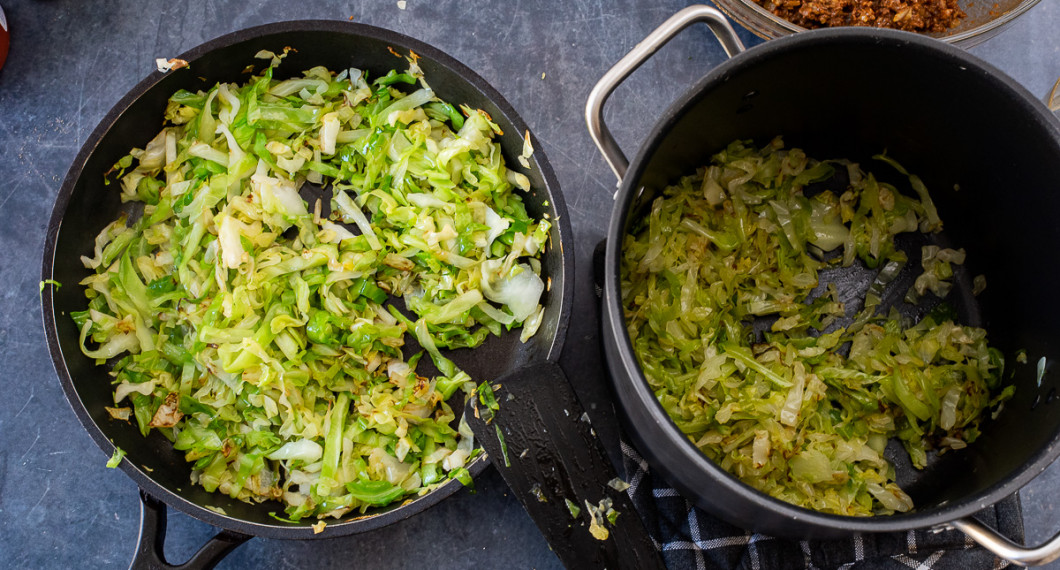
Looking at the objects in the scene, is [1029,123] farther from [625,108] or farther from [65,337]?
[65,337]

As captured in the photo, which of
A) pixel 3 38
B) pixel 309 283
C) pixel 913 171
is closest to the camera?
pixel 309 283

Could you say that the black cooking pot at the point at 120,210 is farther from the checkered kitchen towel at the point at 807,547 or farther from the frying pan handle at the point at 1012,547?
the frying pan handle at the point at 1012,547

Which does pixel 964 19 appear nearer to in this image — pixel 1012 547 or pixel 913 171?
pixel 913 171

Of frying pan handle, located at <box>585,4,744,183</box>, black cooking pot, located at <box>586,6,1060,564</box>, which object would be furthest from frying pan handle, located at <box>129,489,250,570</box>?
frying pan handle, located at <box>585,4,744,183</box>

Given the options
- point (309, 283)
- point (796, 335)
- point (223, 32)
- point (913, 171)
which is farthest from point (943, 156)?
point (223, 32)

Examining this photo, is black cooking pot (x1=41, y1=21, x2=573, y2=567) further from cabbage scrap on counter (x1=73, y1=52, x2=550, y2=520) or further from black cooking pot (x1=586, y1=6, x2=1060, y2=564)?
black cooking pot (x1=586, y1=6, x2=1060, y2=564)

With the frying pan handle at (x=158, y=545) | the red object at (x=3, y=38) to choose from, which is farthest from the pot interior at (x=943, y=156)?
the red object at (x=3, y=38)
